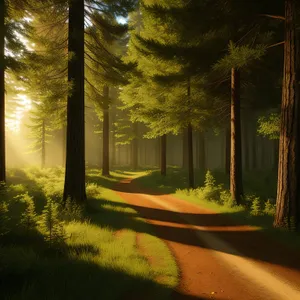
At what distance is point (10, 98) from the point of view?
29.9m

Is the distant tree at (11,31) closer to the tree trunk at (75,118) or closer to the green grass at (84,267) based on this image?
the tree trunk at (75,118)

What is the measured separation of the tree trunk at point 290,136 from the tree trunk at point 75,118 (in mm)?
7282

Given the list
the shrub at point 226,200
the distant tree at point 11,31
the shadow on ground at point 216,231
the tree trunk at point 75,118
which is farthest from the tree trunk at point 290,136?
the distant tree at point 11,31

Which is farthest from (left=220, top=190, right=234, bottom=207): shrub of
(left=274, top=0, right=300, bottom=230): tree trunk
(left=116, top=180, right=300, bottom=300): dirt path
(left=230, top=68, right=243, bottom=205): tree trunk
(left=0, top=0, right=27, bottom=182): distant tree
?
(left=0, top=0, right=27, bottom=182): distant tree

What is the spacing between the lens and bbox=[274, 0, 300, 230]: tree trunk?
7.66 meters

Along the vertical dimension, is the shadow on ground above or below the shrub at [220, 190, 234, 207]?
below

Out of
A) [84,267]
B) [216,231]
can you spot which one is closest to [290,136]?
[216,231]

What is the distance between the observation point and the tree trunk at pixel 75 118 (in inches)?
415

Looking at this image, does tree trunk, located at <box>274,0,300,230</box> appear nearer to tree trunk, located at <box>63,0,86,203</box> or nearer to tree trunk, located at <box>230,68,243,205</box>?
tree trunk, located at <box>230,68,243,205</box>

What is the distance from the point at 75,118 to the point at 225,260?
7552 mm

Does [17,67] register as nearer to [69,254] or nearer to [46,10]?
[46,10]

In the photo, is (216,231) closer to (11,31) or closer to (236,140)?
(236,140)

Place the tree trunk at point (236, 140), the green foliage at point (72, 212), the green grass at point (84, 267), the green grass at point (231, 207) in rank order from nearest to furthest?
the green grass at point (84, 267), the green grass at point (231, 207), the green foliage at point (72, 212), the tree trunk at point (236, 140)

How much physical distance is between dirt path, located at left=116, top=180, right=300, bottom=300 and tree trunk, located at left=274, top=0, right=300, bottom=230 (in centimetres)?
109
